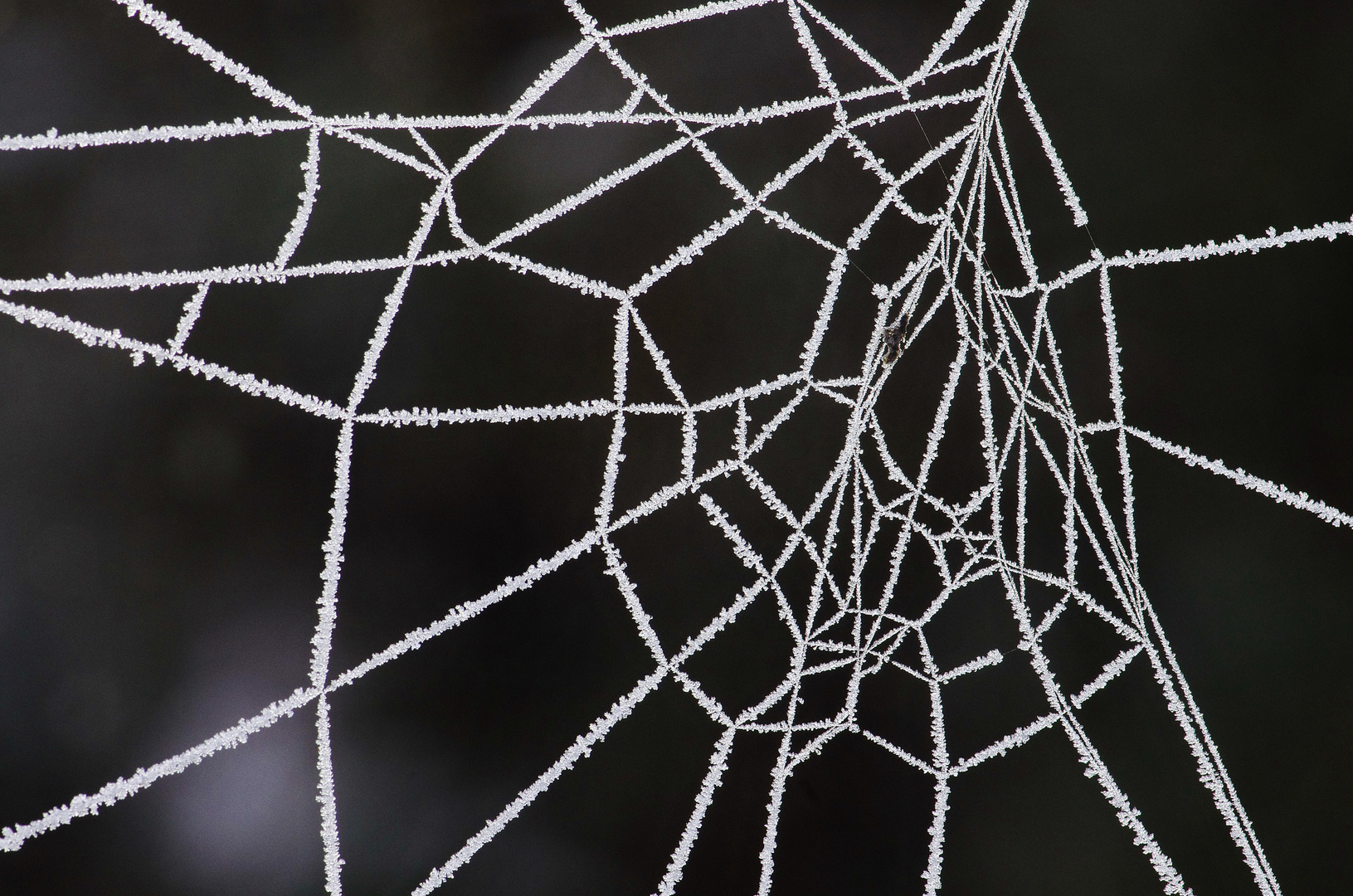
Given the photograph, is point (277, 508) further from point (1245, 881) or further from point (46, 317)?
point (1245, 881)

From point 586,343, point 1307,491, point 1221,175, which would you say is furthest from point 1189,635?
point 586,343

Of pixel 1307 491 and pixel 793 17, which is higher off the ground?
pixel 793 17

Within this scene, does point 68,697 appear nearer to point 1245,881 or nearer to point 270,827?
point 270,827

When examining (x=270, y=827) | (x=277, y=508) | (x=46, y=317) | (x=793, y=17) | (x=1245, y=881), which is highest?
(x=793, y=17)
